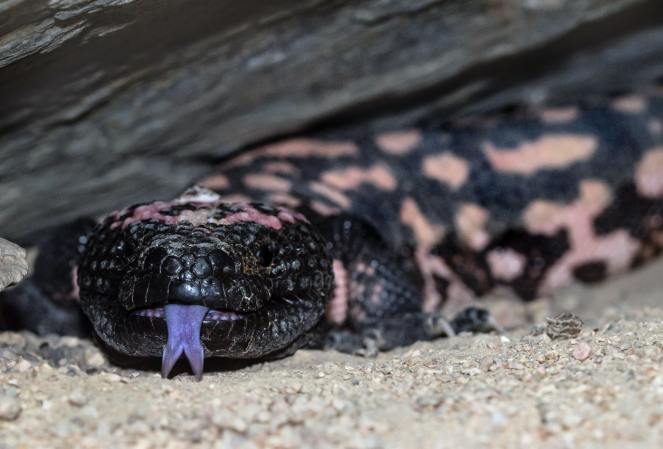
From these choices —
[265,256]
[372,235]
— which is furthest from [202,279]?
[372,235]

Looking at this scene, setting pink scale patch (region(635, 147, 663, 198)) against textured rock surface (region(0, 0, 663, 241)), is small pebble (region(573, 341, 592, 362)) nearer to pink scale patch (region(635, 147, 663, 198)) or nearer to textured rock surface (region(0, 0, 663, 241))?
textured rock surface (region(0, 0, 663, 241))

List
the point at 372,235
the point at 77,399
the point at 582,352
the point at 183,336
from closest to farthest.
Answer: the point at 77,399 < the point at 582,352 < the point at 183,336 < the point at 372,235

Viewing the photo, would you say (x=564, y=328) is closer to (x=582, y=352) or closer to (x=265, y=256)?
(x=582, y=352)

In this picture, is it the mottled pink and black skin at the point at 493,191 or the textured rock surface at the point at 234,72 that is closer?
the textured rock surface at the point at 234,72

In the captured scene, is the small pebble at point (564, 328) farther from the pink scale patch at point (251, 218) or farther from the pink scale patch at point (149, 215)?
the pink scale patch at point (149, 215)

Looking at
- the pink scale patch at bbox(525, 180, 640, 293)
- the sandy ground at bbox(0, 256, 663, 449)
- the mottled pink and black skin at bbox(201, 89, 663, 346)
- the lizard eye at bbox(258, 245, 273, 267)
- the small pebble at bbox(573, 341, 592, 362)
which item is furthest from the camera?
the pink scale patch at bbox(525, 180, 640, 293)

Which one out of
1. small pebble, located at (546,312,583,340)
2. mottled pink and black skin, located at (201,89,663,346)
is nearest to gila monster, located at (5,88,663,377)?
mottled pink and black skin, located at (201,89,663,346)

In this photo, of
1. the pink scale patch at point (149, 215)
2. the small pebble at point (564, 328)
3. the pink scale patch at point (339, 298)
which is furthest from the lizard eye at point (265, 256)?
the small pebble at point (564, 328)

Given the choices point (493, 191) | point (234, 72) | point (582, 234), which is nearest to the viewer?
point (234, 72)

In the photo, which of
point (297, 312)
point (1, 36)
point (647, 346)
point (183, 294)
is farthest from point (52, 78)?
point (647, 346)
